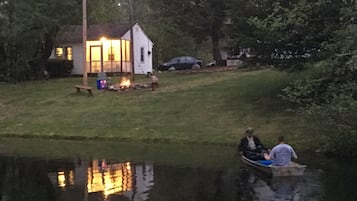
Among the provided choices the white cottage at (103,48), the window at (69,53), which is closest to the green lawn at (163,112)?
the white cottage at (103,48)

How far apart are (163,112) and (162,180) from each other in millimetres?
16795

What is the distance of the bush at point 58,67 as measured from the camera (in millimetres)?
60656

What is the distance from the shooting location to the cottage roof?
195 ft

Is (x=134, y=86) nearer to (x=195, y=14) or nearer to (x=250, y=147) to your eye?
(x=195, y=14)

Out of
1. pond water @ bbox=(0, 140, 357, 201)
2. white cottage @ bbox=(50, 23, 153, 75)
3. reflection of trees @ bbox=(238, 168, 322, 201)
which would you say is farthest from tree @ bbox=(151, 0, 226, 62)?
Answer: reflection of trees @ bbox=(238, 168, 322, 201)

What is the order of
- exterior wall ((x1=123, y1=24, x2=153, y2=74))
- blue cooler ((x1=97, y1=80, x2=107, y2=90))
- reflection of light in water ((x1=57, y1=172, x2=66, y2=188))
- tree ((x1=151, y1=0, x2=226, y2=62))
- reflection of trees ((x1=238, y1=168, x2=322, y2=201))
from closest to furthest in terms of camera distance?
reflection of trees ((x1=238, y1=168, x2=322, y2=201)) → reflection of light in water ((x1=57, y1=172, x2=66, y2=188)) → blue cooler ((x1=97, y1=80, x2=107, y2=90)) → tree ((x1=151, y1=0, x2=226, y2=62)) → exterior wall ((x1=123, y1=24, x2=153, y2=74))

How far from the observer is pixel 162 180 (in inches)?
790

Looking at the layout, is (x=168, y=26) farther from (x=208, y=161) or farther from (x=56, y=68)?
(x=208, y=161)

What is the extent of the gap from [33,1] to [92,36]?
10.9 meters

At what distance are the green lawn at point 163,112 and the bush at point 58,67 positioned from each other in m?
12.0

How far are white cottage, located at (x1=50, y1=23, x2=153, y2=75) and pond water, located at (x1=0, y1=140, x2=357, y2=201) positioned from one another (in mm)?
33789

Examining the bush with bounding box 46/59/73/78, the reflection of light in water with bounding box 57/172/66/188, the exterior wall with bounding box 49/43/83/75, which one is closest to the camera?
the reflection of light in water with bounding box 57/172/66/188

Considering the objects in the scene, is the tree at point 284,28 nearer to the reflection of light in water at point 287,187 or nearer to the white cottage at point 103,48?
the reflection of light in water at point 287,187

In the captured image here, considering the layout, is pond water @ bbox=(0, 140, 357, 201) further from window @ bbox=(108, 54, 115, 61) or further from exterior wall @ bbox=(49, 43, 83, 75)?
exterior wall @ bbox=(49, 43, 83, 75)
